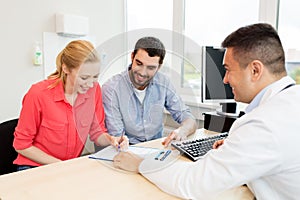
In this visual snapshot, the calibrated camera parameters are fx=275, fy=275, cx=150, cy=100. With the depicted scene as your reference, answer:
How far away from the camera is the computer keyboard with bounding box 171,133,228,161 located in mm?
1160

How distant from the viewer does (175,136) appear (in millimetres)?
1361

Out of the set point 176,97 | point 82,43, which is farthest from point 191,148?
point 82,43

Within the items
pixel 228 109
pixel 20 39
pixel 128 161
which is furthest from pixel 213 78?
pixel 20 39

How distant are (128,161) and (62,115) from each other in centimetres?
42

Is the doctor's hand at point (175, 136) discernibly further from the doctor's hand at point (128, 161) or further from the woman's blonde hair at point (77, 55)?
the woman's blonde hair at point (77, 55)

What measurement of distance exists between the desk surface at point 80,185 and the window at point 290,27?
1141 millimetres

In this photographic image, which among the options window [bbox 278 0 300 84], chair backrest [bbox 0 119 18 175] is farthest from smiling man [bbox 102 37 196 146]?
window [bbox 278 0 300 84]

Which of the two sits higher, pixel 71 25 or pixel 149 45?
pixel 71 25

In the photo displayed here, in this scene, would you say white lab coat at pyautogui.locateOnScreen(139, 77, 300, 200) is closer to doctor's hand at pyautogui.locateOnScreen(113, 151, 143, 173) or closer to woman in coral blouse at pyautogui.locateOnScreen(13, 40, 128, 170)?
Answer: doctor's hand at pyautogui.locateOnScreen(113, 151, 143, 173)

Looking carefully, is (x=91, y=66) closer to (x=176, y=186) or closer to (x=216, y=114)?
(x=176, y=186)

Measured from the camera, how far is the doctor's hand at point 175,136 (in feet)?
4.43

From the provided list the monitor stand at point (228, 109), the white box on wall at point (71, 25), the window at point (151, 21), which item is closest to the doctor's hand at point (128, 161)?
the window at point (151, 21)

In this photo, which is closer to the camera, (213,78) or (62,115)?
(62,115)

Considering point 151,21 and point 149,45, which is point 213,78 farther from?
point 149,45
